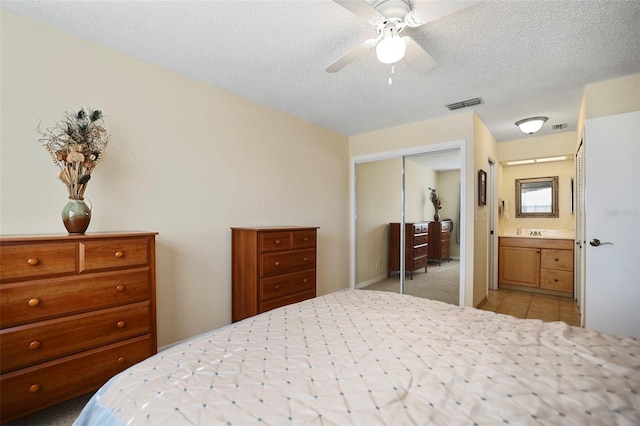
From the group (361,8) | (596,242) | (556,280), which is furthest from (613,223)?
(361,8)

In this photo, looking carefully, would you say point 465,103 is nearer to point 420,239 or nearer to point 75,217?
point 420,239

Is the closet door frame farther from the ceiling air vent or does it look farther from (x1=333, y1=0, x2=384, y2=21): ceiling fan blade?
(x1=333, y1=0, x2=384, y2=21): ceiling fan blade

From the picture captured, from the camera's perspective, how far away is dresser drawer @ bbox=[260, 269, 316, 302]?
2.75 m

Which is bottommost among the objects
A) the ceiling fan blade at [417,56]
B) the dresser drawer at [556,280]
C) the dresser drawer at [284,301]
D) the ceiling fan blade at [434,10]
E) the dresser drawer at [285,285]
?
the dresser drawer at [556,280]

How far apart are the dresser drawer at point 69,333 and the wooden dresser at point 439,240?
3.49 m

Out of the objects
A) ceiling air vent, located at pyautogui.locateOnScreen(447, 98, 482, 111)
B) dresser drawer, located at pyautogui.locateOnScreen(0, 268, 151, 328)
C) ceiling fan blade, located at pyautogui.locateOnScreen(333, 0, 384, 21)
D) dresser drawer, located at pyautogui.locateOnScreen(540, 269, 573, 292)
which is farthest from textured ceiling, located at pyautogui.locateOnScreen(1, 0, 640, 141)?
dresser drawer, located at pyautogui.locateOnScreen(540, 269, 573, 292)

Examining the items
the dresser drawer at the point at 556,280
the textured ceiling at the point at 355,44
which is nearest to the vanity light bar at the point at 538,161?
the textured ceiling at the point at 355,44

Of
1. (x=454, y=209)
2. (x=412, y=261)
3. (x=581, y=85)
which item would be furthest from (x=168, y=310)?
(x=581, y=85)

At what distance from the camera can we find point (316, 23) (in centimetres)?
190

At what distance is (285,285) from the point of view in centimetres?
293

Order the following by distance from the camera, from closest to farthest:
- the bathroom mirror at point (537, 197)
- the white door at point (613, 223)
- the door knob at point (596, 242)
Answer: the white door at point (613, 223) → the door knob at point (596, 242) → the bathroom mirror at point (537, 197)

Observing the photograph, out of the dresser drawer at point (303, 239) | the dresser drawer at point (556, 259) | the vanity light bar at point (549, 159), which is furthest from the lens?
the vanity light bar at point (549, 159)

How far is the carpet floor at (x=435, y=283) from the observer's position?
362 centimetres

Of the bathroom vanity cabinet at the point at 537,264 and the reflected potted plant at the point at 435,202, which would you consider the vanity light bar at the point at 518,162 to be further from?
the reflected potted plant at the point at 435,202
